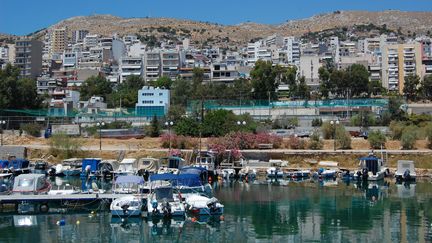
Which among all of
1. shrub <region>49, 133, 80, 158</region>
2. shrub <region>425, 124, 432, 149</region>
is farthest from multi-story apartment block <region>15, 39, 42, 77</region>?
shrub <region>425, 124, 432, 149</region>

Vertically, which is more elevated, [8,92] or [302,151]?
[8,92]

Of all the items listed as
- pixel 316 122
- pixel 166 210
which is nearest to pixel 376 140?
pixel 316 122

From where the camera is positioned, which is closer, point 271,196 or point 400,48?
point 271,196

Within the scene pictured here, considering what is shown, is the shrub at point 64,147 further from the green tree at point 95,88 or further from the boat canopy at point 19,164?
the green tree at point 95,88

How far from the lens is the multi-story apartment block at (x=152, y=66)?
123188 mm

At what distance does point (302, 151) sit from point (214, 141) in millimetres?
8311

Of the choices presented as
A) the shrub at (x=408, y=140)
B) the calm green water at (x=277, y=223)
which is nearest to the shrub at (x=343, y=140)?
the shrub at (x=408, y=140)

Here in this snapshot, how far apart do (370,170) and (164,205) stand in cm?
2396

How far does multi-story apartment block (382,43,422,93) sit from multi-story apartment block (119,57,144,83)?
47.7 m

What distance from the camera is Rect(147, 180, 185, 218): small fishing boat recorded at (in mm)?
30797

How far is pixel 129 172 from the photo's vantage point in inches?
1948

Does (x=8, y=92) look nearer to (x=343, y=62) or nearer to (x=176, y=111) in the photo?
(x=176, y=111)

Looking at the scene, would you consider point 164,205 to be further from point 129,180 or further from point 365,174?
point 365,174

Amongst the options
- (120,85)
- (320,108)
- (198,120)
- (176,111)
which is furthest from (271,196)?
(120,85)
